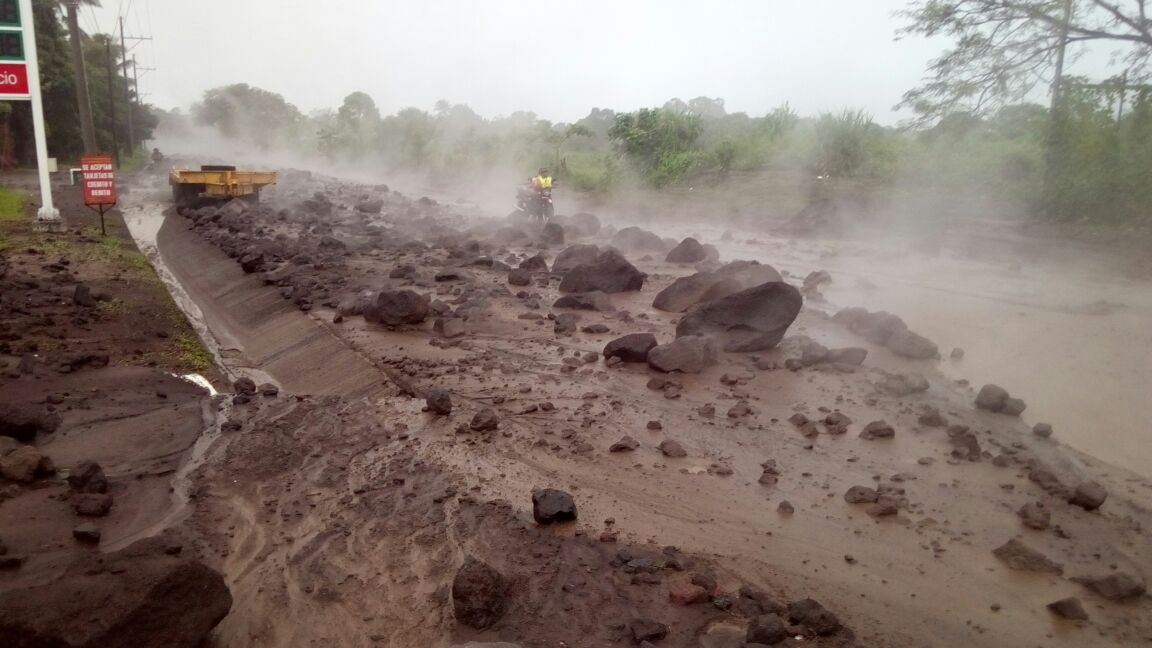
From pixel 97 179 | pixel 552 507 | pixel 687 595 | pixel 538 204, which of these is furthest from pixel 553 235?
pixel 687 595

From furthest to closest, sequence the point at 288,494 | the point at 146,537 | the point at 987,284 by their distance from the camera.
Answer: the point at 987,284 < the point at 288,494 < the point at 146,537

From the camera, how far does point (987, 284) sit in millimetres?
15961

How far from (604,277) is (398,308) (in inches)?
152

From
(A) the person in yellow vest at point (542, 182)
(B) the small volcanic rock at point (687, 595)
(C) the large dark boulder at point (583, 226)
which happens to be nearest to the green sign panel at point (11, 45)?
(A) the person in yellow vest at point (542, 182)

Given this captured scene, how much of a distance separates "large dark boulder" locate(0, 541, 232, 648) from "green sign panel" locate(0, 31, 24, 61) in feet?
52.6

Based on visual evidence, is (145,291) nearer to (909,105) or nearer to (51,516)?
(51,516)

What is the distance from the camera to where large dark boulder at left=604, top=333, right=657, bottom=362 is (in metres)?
9.51

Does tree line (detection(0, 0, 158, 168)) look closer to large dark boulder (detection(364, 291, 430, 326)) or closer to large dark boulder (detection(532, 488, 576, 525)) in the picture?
large dark boulder (detection(364, 291, 430, 326))

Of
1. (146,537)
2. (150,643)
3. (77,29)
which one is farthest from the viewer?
(77,29)

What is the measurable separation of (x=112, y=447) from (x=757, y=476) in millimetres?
5130

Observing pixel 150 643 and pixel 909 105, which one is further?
pixel 909 105

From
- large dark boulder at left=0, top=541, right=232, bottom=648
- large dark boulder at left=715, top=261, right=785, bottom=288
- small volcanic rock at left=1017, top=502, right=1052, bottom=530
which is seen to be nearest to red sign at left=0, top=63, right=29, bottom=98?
large dark boulder at left=715, top=261, right=785, bottom=288

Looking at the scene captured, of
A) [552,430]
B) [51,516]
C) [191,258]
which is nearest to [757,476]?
[552,430]

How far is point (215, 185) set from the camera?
25234mm
